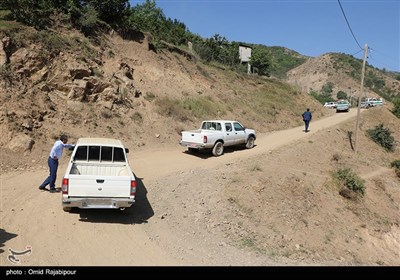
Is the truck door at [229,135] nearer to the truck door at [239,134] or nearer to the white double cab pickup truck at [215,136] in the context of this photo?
the white double cab pickup truck at [215,136]

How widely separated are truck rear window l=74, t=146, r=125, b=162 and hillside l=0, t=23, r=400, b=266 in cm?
151

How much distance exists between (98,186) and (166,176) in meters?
5.21

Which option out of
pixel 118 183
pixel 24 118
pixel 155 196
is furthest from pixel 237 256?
pixel 24 118

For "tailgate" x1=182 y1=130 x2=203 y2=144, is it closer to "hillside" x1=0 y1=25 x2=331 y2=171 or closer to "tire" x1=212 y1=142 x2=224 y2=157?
"tire" x1=212 y1=142 x2=224 y2=157

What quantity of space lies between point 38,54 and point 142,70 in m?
9.08

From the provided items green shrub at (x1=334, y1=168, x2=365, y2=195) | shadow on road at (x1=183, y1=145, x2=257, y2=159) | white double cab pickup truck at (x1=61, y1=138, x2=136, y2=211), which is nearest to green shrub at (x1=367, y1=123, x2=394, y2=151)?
green shrub at (x1=334, y1=168, x2=365, y2=195)

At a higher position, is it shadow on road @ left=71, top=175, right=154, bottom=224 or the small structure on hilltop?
the small structure on hilltop

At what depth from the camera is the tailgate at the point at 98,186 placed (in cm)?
817

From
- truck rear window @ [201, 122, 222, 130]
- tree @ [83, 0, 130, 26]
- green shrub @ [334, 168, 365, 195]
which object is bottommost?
green shrub @ [334, 168, 365, 195]

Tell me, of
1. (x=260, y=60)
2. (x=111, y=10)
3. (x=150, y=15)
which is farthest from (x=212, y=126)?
(x=260, y=60)

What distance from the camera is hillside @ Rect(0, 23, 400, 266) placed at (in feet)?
26.3

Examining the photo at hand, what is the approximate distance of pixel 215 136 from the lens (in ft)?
55.0
